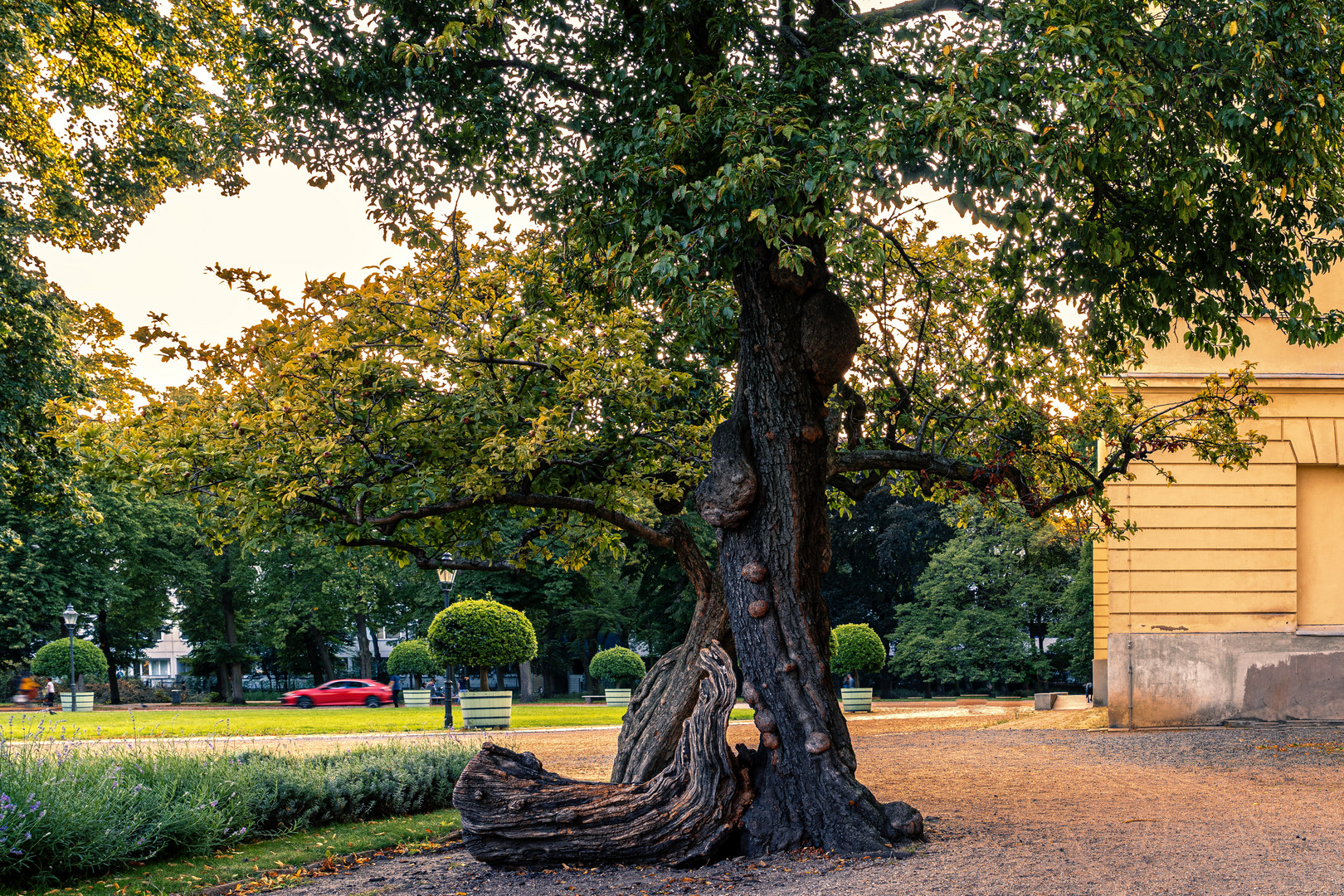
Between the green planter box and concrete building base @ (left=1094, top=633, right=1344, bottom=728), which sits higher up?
concrete building base @ (left=1094, top=633, right=1344, bottom=728)

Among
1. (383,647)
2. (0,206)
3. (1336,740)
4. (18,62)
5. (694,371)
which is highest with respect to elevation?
(18,62)

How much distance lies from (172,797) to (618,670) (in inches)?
1045

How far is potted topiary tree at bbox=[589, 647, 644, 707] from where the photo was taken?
111ft

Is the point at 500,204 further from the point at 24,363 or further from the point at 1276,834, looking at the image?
the point at 24,363

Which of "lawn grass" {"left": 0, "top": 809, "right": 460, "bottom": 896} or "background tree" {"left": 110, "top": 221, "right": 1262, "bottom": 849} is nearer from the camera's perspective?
"lawn grass" {"left": 0, "top": 809, "right": 460, "bottom": 896}

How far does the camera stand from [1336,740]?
1303 centimetres

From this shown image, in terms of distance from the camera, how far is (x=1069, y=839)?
23.0 feet

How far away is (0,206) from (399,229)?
10.4 m

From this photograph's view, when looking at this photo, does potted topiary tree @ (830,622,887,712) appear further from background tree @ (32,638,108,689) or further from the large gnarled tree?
background tree @ (32,638,108,689)

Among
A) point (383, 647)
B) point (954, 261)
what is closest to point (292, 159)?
point (954, 261)

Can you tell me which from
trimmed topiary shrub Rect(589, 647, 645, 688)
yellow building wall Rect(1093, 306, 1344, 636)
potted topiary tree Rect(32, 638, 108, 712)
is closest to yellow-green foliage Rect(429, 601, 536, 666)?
yellow building wall Rect(1093, 306, 1344, 636)

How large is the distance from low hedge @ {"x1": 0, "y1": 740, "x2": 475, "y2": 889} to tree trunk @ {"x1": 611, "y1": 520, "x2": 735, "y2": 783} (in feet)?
8.23

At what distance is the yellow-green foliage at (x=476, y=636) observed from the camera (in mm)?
20875

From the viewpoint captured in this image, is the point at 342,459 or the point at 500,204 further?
the point at 500,204
